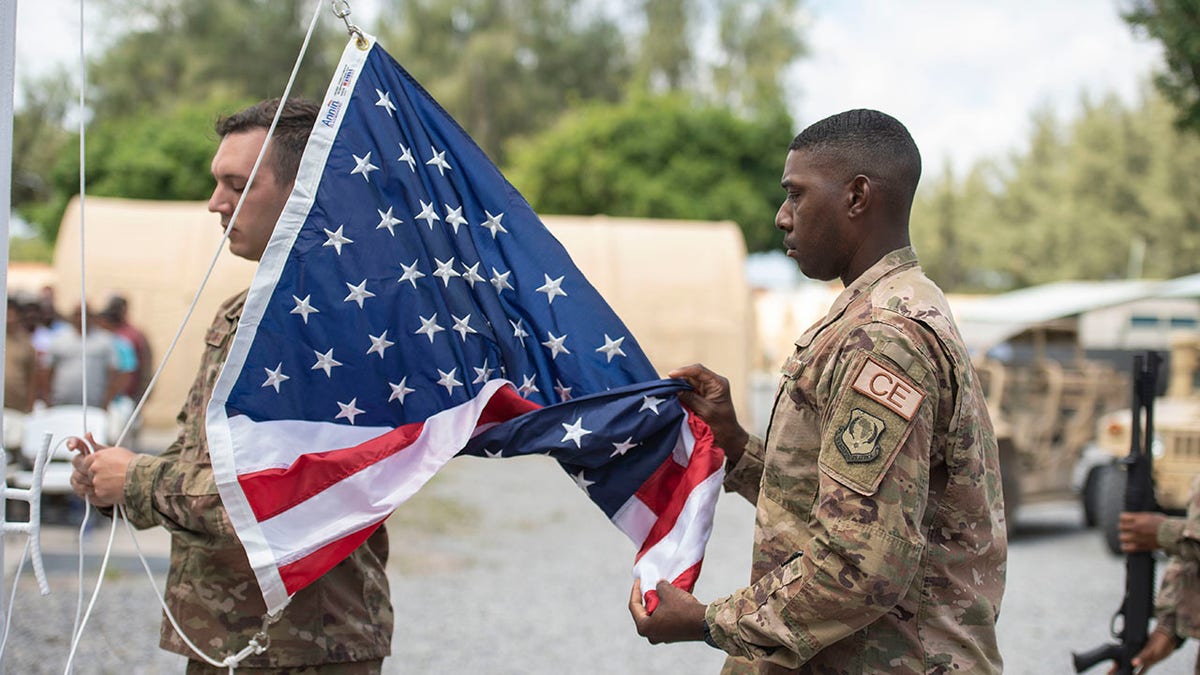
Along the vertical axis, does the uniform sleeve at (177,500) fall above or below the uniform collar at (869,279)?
below

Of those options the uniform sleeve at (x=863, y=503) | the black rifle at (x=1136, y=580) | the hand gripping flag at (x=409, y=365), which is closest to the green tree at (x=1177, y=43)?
the black rifle at (x=1136, y=580)

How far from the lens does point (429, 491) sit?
1255 centimetres

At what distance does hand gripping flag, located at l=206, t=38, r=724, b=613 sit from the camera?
2.55 meters

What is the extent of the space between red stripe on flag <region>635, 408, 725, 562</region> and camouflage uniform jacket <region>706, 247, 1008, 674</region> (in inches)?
16.1

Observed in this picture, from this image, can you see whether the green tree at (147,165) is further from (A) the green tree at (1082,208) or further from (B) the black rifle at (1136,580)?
(B) the black rifle at (1136,580)

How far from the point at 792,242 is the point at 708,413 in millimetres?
628

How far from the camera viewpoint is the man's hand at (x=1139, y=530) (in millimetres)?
3623

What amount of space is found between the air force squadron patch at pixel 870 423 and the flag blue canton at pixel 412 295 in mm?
956

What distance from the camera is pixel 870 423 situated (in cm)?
199

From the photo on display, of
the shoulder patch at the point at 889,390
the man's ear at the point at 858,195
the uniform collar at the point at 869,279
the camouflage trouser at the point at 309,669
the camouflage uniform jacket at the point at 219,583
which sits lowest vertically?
the camouflage trouser at the point at 309,669

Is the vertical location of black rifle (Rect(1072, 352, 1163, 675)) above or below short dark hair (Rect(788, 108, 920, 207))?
below

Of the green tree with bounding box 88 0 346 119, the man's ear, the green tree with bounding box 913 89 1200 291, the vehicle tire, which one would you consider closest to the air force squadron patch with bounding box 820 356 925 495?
the man's ear

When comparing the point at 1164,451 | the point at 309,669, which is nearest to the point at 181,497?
the point at 309,669

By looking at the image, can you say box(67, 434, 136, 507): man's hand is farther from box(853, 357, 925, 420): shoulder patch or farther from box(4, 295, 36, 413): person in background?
box(4, 295, 36, 413): person in background
